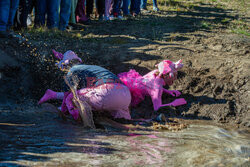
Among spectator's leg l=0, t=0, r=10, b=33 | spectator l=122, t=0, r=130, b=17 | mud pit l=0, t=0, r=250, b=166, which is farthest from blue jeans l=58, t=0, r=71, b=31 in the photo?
spectator l=122, t=0, r=130, b=17

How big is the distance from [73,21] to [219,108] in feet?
15.9

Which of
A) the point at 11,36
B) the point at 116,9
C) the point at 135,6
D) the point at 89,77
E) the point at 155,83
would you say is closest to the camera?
the point at 89,77

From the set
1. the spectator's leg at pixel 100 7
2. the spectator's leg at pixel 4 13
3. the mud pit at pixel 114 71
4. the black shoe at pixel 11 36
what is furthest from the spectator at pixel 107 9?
the black shoe at pixel 11 36

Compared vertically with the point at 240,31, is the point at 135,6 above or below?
above

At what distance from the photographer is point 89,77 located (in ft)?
14.3

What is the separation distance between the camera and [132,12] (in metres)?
11.0

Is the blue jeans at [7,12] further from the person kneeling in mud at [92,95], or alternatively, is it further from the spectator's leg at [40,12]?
the person kneeling in mud at [92,95]

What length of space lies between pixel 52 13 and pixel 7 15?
1.27m

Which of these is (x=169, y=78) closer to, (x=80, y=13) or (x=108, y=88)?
(x=108, y=88)

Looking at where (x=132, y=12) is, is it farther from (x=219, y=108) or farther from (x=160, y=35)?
(x=219, y=108)

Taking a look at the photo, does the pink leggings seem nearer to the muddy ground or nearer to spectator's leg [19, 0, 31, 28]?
the muddy ground

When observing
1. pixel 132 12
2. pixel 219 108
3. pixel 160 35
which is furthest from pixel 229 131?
pixel 132 12

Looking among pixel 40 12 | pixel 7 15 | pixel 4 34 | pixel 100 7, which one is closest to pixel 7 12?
pixel 7 15

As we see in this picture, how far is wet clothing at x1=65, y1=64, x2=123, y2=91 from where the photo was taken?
4.27 metres
